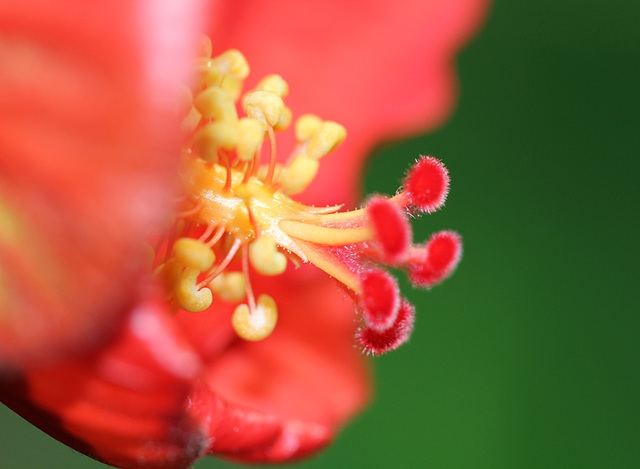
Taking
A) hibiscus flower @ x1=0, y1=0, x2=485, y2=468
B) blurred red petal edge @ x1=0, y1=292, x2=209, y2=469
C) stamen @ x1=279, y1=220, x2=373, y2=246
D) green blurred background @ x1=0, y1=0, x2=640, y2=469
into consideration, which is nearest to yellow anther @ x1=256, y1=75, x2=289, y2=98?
hibiscus flower @ x1=0, y1=0, x2=485, y2=468

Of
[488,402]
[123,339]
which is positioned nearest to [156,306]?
[123,339]

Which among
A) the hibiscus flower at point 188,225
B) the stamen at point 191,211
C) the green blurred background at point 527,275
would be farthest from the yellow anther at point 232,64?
the green blurred background at point 527,275

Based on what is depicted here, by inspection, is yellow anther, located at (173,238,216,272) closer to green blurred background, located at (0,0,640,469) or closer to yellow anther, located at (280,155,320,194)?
yellow anther, located at (280,155,320,194)

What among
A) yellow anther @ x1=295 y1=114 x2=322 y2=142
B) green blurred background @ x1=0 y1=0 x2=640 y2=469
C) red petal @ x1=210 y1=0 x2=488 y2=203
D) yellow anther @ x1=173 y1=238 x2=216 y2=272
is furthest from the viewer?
green blurred background @ x1=0 y1=0 x2=640 y2=469

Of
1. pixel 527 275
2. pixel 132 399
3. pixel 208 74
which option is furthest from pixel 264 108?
pixel 527 275

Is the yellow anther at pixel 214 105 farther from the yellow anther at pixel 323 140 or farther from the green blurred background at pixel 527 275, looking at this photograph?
the green blurred background at pixel 527 275

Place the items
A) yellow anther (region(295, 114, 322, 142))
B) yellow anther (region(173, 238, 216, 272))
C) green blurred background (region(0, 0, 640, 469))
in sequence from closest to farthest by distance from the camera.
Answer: yellow anther (region(173, 238, 216, 272)) < yellow anther (region(295, 114, 322, 142)) < green blurred background (region(0, 0, 640, 469))

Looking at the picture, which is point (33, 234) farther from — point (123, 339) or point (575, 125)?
point (575, 125)
